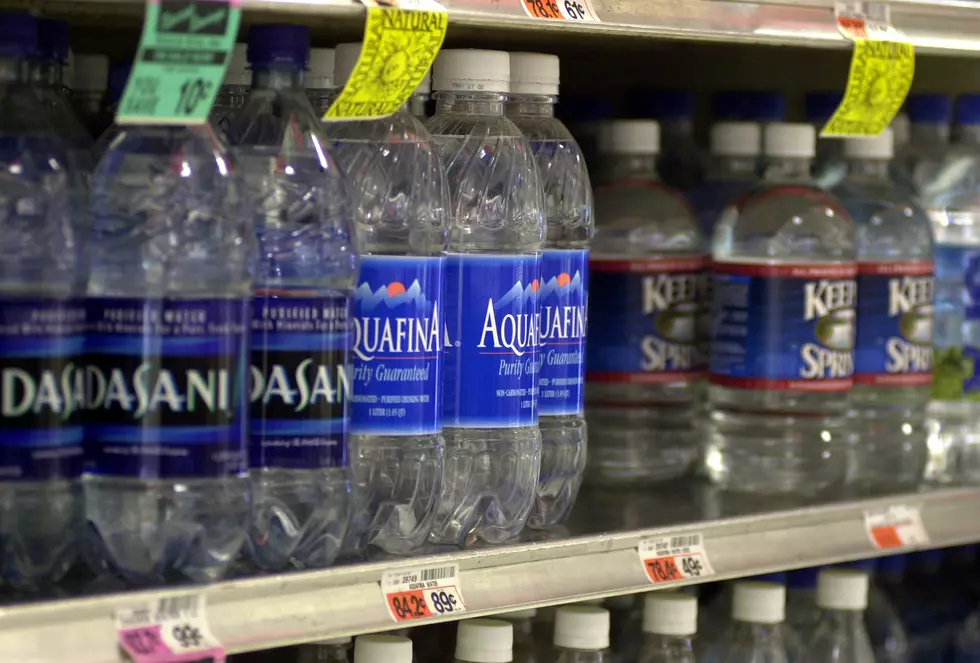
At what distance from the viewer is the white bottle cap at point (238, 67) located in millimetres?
1510

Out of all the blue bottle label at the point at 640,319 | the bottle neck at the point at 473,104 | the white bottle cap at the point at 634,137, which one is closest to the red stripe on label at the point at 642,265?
the blue bottle label at the point at 640,319

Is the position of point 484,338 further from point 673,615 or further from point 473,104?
point 673,615

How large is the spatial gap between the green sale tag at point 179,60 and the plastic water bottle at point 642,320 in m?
0.83

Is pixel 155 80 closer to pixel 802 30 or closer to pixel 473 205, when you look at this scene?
pixel 473 205

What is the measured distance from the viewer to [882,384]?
201 centimetres

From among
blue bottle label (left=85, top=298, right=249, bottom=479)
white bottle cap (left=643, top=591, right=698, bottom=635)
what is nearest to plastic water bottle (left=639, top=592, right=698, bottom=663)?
white bottle cap (left=643, top=591, right=698, bottom=635)

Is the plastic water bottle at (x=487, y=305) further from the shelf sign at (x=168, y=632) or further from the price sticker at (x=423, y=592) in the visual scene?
the shelf sign at (x=168, y=632)

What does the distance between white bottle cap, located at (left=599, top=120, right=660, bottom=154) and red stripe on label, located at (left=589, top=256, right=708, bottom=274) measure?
0.52 ft

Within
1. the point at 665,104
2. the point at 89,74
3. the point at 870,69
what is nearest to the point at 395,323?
the point at 89,74

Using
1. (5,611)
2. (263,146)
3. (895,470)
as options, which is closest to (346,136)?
(263,146)

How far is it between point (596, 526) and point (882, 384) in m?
0.58

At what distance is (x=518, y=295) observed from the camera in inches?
59.7

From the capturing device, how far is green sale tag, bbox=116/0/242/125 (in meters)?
1.15

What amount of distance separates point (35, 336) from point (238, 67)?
44 centimetres
